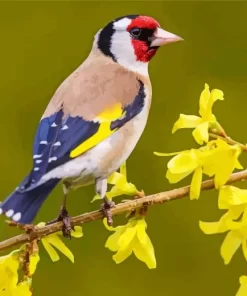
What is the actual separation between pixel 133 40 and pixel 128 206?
246 mm

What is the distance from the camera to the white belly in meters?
0.84

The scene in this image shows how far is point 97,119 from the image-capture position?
896 mm

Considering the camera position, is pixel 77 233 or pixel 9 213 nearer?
pixel 9 213

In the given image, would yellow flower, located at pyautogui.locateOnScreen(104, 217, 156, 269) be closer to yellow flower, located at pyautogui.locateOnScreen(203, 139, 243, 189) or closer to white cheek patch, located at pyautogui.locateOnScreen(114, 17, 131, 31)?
yellow flower, located at pyautogui.locateOnScreen(203, 139, 243, 189)

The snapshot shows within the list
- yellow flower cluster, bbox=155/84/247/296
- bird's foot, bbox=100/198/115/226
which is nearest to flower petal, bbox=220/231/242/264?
yellow flower cluster, bbox=155/84/247/296

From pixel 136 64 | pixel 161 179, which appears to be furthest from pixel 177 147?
pixel 136 64

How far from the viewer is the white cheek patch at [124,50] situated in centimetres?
99

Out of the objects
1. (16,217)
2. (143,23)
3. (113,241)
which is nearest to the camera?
(16,217)

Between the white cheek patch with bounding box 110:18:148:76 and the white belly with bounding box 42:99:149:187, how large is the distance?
8 cm

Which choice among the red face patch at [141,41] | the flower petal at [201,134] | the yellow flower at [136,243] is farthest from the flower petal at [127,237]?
the red face patch at [141,41]

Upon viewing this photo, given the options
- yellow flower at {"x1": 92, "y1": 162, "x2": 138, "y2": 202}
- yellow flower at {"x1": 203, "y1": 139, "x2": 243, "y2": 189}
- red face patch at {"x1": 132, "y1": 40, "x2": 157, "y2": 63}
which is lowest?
yellow flower at {"x1": 92, "y1": 162, "x2": 138, "y2": 202}

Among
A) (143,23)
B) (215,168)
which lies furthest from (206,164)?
(143,23)

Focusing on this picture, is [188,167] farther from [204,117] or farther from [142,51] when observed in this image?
[142,51]

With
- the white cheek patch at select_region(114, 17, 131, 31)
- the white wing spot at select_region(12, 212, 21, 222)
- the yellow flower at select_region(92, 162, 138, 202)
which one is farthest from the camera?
the white cheek patch at select_region(114, 17, 131, 31)
